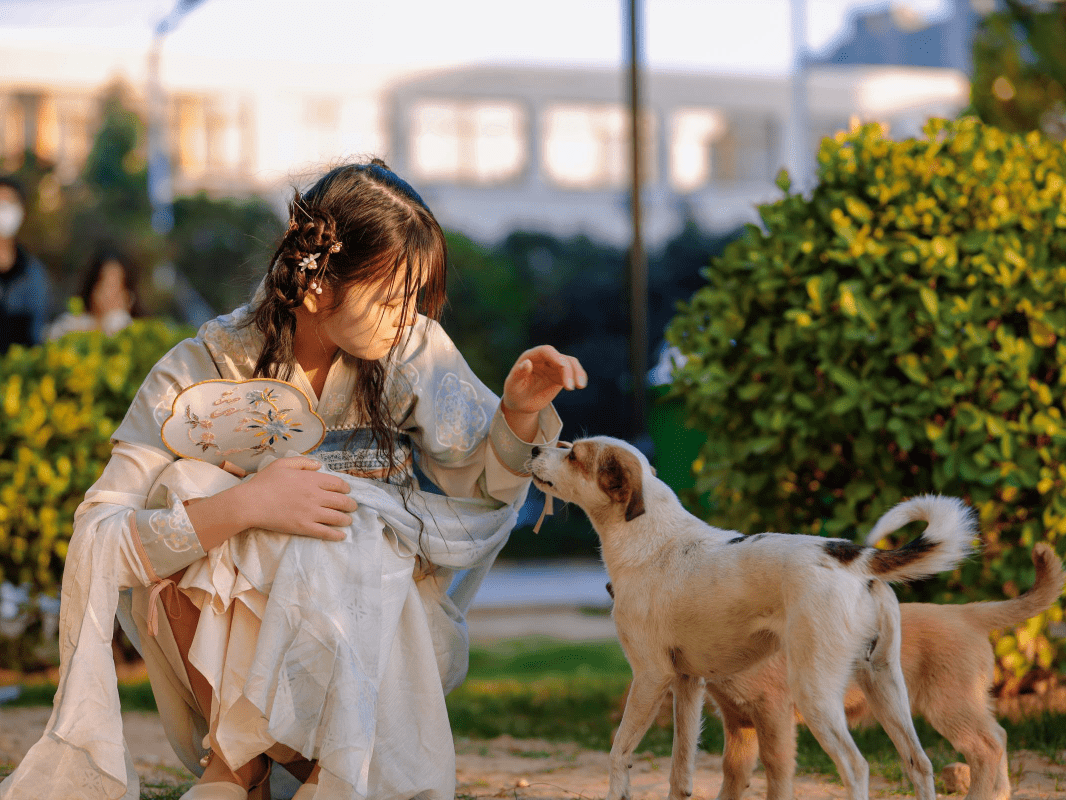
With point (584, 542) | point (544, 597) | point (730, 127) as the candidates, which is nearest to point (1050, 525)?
point (544, 597)

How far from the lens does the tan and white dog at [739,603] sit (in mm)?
2434

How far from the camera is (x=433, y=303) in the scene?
300cm

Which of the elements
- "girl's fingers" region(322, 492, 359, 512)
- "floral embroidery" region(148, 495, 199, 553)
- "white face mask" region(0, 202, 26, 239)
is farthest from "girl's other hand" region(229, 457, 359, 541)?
"white face mask" region(0, 202, 26, 239)

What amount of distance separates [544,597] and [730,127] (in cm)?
2760

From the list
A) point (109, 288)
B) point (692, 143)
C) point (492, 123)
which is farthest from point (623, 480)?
point (692, 143)

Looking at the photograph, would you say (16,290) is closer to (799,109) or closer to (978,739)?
(978,739)

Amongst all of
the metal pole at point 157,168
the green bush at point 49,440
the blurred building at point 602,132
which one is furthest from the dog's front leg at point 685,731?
the blurred building at point 602,132

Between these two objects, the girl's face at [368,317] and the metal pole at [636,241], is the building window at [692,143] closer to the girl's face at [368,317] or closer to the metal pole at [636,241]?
the metal pole at [636,241]

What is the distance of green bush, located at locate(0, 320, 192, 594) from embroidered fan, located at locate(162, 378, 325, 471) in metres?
2.69

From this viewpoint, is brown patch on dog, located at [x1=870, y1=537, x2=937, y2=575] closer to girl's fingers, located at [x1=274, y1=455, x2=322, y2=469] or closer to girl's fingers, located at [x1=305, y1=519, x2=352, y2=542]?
girl's fingers, located at [x1=305, y1=519, x2=352, y2=542]

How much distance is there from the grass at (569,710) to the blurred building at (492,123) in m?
22.4

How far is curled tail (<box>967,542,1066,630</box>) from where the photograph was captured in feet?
9.29

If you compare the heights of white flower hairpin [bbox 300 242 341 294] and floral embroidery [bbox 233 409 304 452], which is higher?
white flower hairpin [bbox 300 242 341 294]

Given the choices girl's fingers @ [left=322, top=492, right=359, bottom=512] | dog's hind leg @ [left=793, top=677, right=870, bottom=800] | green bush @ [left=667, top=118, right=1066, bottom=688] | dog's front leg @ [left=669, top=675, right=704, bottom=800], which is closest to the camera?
dog's hind leg @ [left=793, top=677, right=870, bottom=800]
